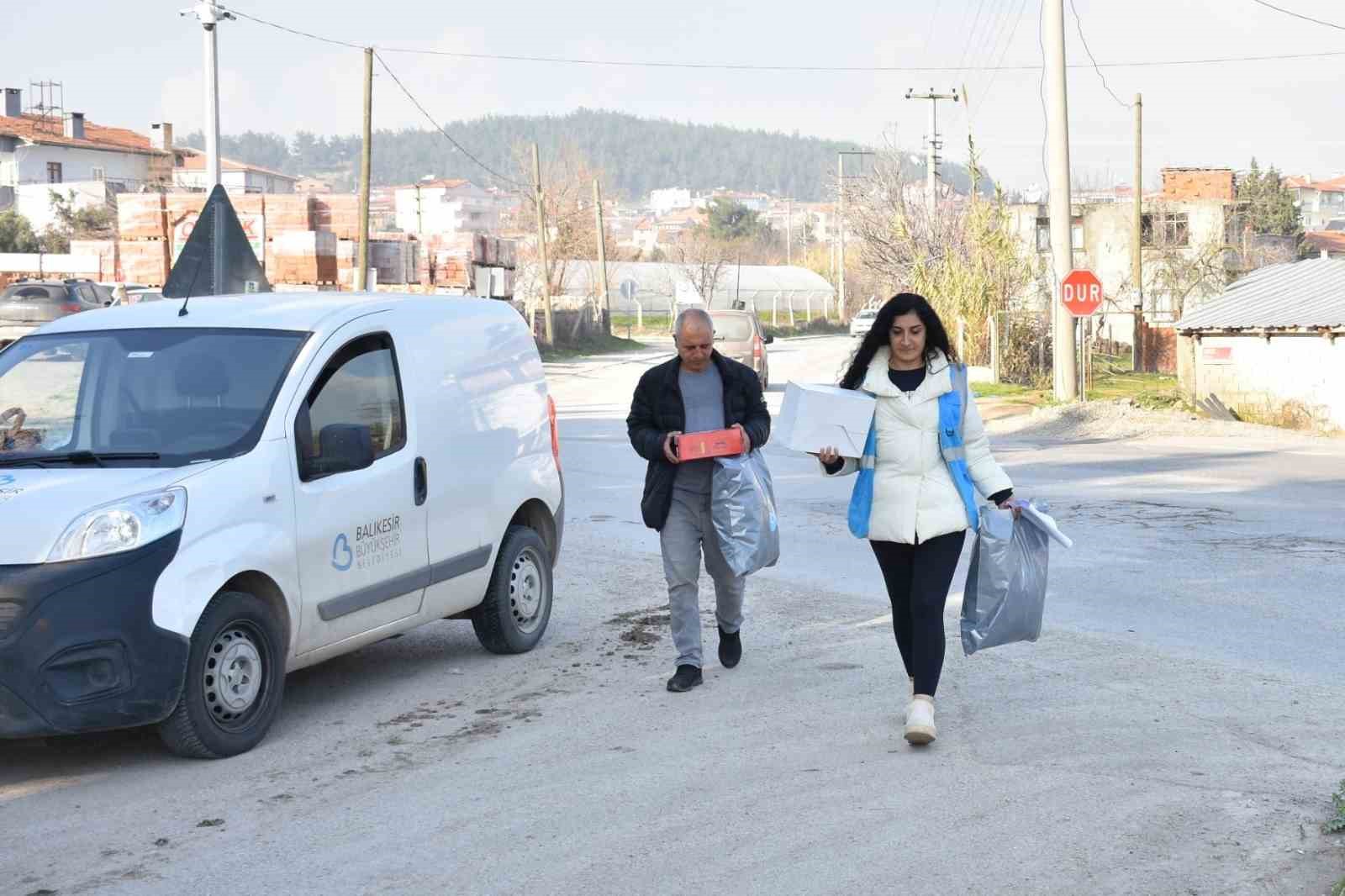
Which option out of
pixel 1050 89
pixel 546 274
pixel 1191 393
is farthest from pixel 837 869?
pixel 546 274

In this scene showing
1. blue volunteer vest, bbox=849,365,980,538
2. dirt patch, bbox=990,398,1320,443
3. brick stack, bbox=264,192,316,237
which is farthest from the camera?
brick stack, bbox=264,192,316,237

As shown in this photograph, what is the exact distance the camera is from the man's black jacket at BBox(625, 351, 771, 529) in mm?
7344

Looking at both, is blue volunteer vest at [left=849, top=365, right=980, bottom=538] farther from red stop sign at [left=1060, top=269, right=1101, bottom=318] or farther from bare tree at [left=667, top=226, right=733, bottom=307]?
bare tree at [left=667, top=226, right=733, bottom=307]

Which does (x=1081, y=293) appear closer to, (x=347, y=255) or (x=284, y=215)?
(x=284, y=215)

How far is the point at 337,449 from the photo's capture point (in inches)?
260

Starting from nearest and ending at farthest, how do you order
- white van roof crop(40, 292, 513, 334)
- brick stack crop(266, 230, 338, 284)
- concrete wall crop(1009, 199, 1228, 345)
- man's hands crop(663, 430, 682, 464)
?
white van roof crop(40, 292, 513, 334) → man's hands crop(663, 430, 682, 464) → brick stack crop(266, 230, 338, 284) → concrete wall crop(1009, 199, 1228, 345)

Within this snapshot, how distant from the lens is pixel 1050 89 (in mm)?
27625

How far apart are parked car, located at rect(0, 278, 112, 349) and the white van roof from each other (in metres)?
25.9

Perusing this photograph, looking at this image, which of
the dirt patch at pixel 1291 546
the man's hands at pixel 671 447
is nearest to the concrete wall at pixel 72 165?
the dirt patch at pixel 1291 546

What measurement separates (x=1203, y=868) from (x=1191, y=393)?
26.9 metres

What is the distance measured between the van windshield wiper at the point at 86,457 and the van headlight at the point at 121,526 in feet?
1.54

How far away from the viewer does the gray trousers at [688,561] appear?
734 centimetres

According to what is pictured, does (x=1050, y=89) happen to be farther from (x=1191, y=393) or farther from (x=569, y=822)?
(x=569, y=822)

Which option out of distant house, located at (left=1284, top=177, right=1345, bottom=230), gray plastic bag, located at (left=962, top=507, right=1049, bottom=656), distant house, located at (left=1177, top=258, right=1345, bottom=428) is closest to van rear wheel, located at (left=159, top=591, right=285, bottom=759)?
gray plastic bag, located at (left=962, top=507, right=1049, bottom=656)
